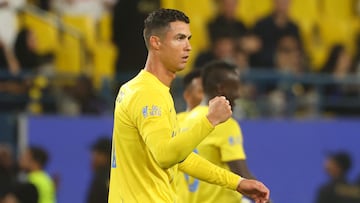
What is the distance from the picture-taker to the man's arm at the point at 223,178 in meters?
7.16

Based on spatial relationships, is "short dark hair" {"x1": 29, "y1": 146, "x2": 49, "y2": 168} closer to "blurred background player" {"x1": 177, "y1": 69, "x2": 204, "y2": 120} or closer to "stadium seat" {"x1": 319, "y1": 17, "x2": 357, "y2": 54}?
"blurred background player" {"x1": 177, "y1": 69, "x2": 204, "y2": 120}

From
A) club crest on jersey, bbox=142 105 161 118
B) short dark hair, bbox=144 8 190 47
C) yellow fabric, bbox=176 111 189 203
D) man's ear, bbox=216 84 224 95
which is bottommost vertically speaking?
yellow fabric, bbox=176 111 189 203

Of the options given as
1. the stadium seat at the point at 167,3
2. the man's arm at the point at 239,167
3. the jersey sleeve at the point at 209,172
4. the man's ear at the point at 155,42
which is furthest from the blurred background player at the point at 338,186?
the man's ear at the point at 155,42

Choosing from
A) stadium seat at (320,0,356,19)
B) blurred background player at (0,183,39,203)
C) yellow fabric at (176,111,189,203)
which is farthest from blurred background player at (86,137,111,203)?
stadium seat at (320,0,356,19)

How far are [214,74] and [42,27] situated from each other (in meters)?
6.58

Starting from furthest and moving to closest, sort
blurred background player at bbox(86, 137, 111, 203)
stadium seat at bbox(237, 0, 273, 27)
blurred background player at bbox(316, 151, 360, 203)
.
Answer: stadium seat at bbox(237, 0, 273, 27) < blurred background player at bbox(316, 151, 360, 203) < blurred background player at bbox(86, 137, 111, 203)

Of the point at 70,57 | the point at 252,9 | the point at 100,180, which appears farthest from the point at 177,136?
the point at 252,9

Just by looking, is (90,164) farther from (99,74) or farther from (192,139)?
(192,139)

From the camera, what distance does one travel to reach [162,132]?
6.76 meters

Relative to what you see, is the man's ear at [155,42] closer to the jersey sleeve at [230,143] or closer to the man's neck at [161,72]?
the man's neck at [161,72]

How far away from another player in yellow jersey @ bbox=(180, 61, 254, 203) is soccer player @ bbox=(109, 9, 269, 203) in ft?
4.22

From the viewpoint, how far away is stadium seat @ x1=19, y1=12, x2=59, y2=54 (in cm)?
1513

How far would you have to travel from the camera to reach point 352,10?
17.6 metres

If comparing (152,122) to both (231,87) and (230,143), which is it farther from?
(231,87)
